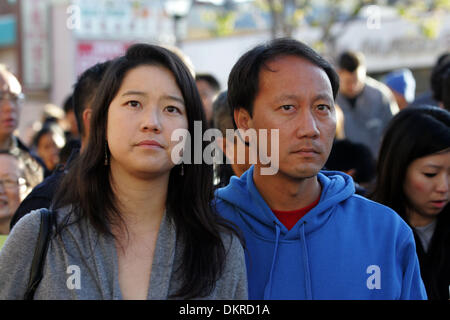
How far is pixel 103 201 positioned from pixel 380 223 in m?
1.09

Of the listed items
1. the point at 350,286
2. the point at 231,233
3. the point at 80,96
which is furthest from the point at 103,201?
the point at 80,96

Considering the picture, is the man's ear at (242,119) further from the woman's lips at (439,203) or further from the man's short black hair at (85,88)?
the man's short black hair at (85,88)

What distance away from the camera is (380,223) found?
2.87 m

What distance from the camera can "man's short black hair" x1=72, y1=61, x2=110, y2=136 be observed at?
4.51 meters

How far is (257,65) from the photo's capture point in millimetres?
3045

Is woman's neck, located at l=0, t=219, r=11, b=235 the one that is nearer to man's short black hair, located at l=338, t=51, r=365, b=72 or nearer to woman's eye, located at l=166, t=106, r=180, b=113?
woman's eye, located at l=166, t=106, r=180, b=113

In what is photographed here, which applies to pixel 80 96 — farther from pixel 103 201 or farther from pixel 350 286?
pixel 350 286

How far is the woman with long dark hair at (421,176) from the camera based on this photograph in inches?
152

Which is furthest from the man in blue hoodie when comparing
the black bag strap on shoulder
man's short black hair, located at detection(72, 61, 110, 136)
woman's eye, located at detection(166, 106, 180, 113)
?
man's short black hair, located at detection(72, 61, 110, 136)

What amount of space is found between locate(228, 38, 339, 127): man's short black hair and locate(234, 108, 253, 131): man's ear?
0.02 metres

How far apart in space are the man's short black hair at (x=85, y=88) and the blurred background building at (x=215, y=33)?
29.9ft

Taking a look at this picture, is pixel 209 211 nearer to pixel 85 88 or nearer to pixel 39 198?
pixel 39 198

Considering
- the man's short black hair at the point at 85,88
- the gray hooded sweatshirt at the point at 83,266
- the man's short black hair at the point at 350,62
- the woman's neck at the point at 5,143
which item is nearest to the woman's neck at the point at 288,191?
the gray hooded sweatshirt at the point at 83,266

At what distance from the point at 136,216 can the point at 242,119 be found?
2.19ft
